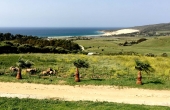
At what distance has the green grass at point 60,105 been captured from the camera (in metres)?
17.4

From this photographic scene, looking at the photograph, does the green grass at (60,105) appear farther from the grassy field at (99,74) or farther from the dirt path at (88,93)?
the grassy field at (99,74)

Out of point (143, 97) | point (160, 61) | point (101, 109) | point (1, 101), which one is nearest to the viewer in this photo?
point (101, 109)

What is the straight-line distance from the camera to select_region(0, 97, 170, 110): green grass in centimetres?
1742

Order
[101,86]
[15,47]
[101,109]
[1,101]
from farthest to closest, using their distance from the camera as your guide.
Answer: [15,47] < [101,86] < [1,101] < [101,109]

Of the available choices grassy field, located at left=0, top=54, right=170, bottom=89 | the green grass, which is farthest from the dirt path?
grassy field, located at left=0, top=54, right=170, bottom=89

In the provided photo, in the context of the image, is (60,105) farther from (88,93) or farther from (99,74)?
(99,74)

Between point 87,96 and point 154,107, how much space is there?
5156 mm

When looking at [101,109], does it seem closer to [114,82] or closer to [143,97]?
[143,97]

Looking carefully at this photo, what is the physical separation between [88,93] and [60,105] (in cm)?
392

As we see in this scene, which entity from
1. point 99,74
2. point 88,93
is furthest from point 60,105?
point 99,74

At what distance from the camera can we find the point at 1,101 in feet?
61.4

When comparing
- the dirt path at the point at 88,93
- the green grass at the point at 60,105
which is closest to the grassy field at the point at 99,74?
the dirt path at the point at 88,93

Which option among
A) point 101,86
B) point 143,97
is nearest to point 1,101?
point 101,86

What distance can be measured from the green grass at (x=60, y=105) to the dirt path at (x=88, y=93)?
123cm
